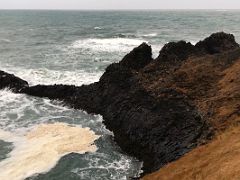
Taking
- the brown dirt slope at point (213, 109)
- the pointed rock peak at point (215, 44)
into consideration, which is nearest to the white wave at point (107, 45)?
the pointed rock peak at point (215, 44)

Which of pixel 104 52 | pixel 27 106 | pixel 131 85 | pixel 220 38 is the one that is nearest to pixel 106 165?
pixel 131 85

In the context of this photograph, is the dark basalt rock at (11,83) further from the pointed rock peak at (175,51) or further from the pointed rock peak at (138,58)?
the pointed rock peak at (175,51)

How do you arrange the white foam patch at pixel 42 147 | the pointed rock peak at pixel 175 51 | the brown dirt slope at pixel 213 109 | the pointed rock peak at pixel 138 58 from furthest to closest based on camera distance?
the pointed rock peak at pixel 138 58, the pointed rock peak at pixel 175 51, the white foam patch at pixel 42 147, the brown dirt slope at pixel 213 109

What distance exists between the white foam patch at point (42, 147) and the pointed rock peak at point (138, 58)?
10.3 metres

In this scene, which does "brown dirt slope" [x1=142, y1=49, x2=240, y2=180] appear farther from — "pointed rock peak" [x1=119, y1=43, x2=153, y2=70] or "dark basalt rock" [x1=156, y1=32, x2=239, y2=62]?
"pointed rock peak" [x1=119, y1=43, x2=153, y2=70]

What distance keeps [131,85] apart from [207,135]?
13018mm

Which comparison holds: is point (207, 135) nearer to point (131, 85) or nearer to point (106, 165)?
point (106, 165)

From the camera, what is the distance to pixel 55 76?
57375 mm

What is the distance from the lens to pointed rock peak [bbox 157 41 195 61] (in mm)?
42406

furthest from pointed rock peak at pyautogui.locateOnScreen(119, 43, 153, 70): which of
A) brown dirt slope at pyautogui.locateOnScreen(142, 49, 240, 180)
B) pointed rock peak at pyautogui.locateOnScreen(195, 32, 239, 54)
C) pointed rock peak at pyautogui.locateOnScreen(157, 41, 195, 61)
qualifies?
pointed rock peak at pyautogui.locateOnScreen(195, 32, 239, 54)

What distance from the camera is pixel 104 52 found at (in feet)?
267

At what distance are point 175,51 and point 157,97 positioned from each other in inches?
402

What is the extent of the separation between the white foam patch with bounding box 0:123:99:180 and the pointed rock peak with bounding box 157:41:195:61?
39.2 feet

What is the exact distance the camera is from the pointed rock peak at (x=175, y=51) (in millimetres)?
42406
